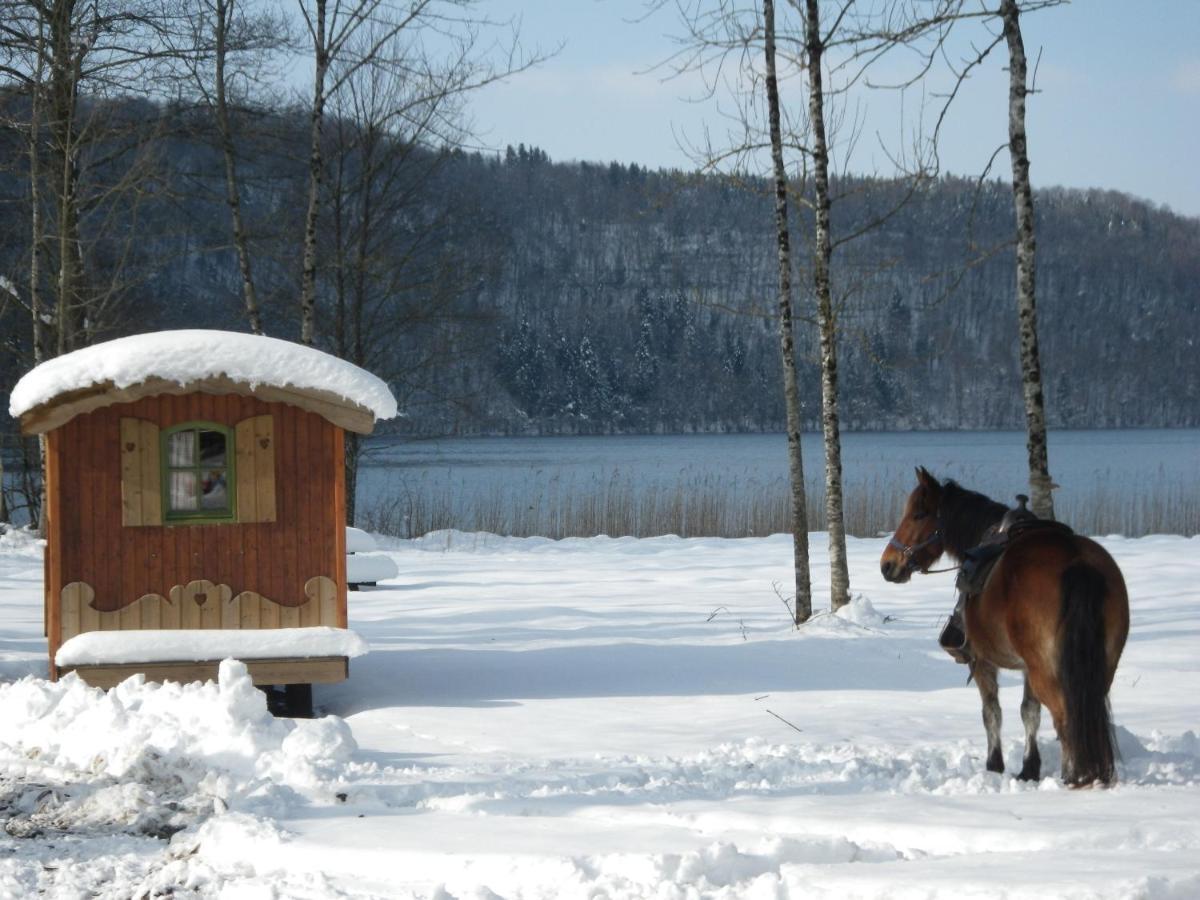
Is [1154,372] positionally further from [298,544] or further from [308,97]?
[298,544]

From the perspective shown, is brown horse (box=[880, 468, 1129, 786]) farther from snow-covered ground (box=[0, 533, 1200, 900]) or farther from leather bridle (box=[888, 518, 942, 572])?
leather bridle (box=[888, 518, 942, 572])

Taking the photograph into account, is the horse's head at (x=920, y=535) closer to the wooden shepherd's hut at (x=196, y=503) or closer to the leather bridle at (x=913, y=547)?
the leather bridle at (x=913, y=547)

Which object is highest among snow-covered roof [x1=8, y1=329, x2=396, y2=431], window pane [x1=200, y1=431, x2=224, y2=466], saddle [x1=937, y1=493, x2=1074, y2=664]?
snow-covered roof [x1=8, y1=329, x2=396, y2=431]

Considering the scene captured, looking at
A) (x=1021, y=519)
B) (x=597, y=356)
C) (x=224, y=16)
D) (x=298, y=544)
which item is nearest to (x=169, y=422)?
(x=298, y=544)

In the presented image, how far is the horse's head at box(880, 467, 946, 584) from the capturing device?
22.6ft

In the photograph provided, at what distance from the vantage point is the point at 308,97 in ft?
69.2

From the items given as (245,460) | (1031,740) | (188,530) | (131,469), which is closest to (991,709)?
(1031,740)

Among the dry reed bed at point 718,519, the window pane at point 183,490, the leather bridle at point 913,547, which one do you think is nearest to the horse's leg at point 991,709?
the leather bridle at point 913,547

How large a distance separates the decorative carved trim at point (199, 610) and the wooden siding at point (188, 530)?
0.02 m

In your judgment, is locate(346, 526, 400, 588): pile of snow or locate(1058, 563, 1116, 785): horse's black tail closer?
locate(1058, 563, 1116, 785): horse's black tail

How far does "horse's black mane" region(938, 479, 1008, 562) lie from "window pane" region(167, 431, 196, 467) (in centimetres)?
499

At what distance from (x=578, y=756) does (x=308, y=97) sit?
16.7m

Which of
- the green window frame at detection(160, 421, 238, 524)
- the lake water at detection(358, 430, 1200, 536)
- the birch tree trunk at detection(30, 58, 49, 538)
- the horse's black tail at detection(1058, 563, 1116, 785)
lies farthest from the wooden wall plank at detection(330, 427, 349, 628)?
the lake water at detection(358, 430, 1200, 536)

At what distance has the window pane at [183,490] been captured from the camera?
28.7 feet
